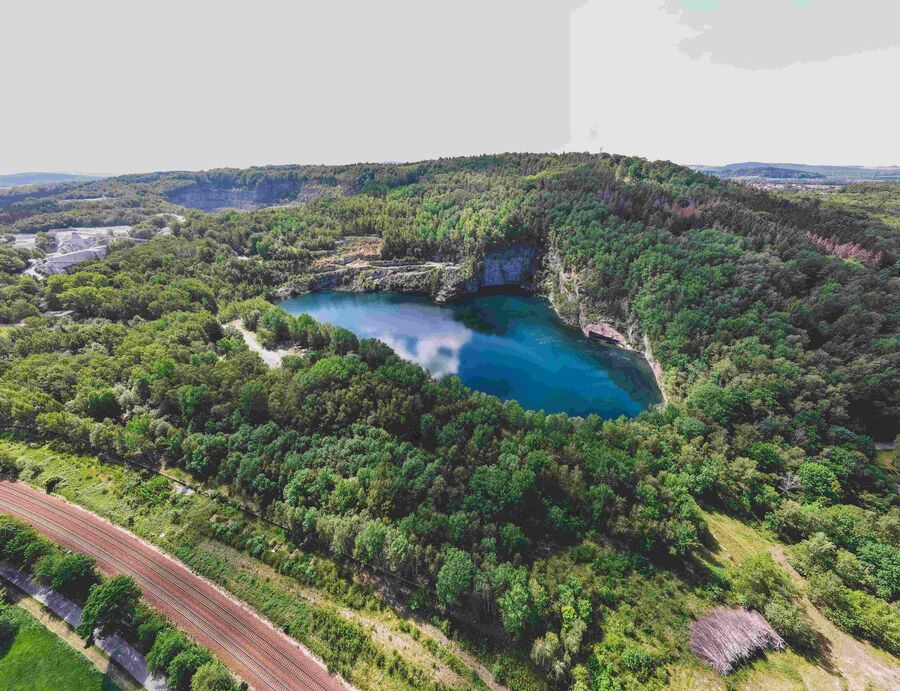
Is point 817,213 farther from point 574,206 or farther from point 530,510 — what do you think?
point 530,510

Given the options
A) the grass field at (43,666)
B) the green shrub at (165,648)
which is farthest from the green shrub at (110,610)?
the green shrub at (165,648)

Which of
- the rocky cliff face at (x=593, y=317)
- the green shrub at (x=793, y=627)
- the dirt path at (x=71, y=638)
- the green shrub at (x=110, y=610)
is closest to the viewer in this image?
the dirt path at (x=71, y=638)

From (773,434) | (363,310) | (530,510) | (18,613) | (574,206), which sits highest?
(574,206)

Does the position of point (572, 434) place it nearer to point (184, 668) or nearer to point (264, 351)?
point (184, 668)

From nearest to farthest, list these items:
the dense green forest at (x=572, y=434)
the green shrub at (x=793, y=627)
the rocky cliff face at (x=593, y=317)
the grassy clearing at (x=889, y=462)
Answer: the green shrub at (x=793, y=627) < the dense green forest at (x=572, y=434) < the grassy clearing at (x=889, y=462) < the rocky cliff face at (x=593, y=317)

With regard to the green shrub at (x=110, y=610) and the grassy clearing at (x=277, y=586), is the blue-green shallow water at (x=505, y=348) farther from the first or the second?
the green shrub at (x=110, y=610)

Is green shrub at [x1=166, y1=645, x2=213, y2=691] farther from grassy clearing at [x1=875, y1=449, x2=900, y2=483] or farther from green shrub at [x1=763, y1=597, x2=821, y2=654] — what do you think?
grassy clearing at [x1=875, y1=449, x2=900, y2=483]

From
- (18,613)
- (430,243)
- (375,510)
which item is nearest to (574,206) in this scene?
(430,243)
